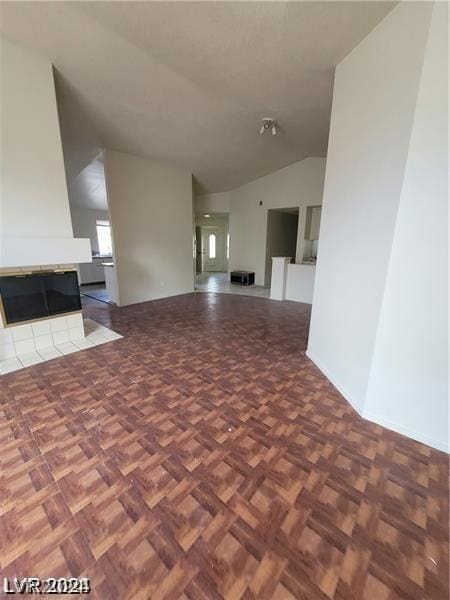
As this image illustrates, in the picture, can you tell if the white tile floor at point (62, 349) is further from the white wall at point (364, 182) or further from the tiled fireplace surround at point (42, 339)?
the white wall at point (364, 182)

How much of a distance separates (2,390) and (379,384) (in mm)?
3199

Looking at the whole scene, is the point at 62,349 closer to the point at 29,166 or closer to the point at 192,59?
the point at 29,166

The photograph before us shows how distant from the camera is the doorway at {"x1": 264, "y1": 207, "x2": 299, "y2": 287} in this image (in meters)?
7.03

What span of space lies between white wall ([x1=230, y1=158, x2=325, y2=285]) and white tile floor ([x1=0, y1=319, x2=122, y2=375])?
4.75 m

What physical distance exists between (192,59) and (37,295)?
304 cm

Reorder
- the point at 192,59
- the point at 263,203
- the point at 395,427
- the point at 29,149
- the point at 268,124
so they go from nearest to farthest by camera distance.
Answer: the point at 395,427
the point at 192,59
the point at 29,149
the point at 268,124
the point at 263,203

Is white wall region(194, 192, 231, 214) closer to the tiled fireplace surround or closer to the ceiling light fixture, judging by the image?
the ceiling light fixture

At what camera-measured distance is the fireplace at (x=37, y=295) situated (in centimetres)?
262

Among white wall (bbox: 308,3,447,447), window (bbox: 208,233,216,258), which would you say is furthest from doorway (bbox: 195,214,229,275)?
white wall (bbox: 308,3,447,447)

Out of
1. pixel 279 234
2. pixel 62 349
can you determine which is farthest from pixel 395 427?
pixel 279 234

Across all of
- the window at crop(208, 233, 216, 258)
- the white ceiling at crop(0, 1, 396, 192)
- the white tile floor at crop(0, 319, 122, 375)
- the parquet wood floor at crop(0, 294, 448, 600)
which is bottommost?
the parquet wood floor at crop(0, 294, 448, 600)

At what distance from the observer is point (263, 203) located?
682 cm

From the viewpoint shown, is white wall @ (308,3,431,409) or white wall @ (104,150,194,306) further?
white wall @ (104,150,194,306)

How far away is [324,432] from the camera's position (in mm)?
1735
